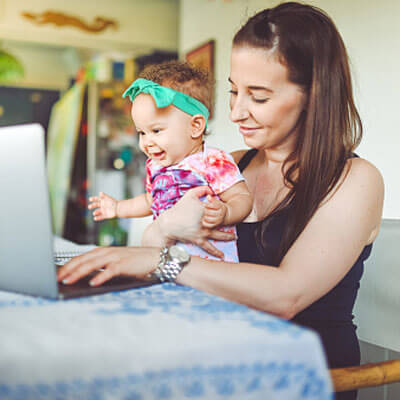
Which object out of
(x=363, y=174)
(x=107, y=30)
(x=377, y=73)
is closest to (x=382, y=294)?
(x=363, y=174)

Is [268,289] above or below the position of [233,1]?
below

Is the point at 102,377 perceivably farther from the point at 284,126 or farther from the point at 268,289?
the point at 284,126

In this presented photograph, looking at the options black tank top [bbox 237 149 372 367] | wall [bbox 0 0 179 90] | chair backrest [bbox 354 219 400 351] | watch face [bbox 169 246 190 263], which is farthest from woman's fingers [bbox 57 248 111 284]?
wall [bbox 0 0 179 90]

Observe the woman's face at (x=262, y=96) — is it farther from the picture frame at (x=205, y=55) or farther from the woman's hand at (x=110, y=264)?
the picture frame at (x=205, y=55)

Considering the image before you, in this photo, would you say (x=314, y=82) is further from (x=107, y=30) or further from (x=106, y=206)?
(x=107, y=30)

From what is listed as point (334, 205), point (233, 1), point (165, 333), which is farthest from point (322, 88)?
point (233, 1)

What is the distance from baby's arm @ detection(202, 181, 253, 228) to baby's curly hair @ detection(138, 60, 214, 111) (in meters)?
0.29

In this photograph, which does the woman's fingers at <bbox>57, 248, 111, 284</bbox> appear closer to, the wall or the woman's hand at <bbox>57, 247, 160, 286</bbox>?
the woman's hand at <bbox>57, 247, 160, 286</bbox>

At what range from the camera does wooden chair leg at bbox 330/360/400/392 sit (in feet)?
2.95

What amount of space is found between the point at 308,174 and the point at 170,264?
18.4 inches

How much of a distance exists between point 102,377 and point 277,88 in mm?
885

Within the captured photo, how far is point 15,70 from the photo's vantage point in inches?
202

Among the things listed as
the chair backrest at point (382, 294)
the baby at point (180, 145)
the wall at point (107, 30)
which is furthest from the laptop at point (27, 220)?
the wall at point (107, 30)

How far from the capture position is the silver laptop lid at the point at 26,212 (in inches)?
26.2
